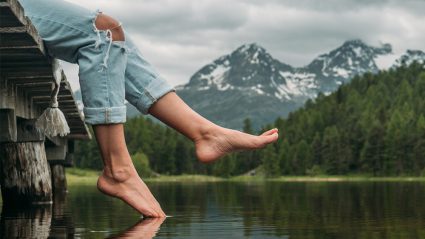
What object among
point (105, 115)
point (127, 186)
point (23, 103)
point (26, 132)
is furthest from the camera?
point (26, 132)

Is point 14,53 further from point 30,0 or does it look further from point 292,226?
point 292,226

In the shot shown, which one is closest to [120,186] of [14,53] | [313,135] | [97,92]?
[97,92]

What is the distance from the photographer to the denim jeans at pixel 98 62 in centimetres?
673

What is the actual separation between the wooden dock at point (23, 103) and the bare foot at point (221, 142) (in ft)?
5.94

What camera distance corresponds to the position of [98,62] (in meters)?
6.83

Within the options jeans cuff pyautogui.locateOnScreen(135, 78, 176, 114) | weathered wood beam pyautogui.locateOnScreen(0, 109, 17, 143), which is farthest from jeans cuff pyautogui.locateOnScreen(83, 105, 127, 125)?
weathered wood beam pyautogui.locateOnScreen(0, 109, 17, 143)

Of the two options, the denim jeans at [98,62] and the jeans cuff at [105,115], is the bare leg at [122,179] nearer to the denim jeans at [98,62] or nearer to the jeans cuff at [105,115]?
the jeans cuff at [105,115]

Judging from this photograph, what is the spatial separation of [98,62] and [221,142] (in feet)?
4.66

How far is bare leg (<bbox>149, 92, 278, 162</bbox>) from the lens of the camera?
6.98 metres

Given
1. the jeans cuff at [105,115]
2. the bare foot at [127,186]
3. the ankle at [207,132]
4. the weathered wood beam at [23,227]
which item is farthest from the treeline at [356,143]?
the jeans cuff at [105,115]

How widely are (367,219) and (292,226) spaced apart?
64.1 inches

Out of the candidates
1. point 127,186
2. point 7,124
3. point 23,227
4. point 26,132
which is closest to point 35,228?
point 23,227

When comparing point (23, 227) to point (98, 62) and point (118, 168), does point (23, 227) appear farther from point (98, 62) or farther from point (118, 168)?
point (98, 62)

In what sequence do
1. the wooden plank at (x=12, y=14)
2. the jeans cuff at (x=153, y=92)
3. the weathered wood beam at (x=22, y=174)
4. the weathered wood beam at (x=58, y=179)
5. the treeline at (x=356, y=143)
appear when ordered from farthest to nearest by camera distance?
the treeline at (x=356, y=143) < the weathered wood beam at (x=58, y=179) < the weathered wood beam at (x=22, y=174) < the wooden plank at (x=12, y=14) < the jeans cuff at (x=153, y=92)
